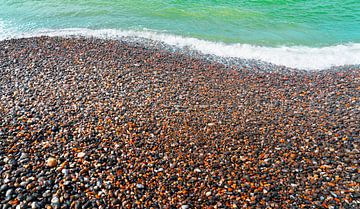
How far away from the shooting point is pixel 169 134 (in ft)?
28.8

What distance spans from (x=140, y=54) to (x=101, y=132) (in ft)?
21.0

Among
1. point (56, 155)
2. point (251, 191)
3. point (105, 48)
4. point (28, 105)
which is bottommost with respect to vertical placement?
point (251, 191)

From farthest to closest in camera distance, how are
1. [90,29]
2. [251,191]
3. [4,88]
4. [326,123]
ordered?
[90,29] < [4,88] < [326,123] < [251,191]

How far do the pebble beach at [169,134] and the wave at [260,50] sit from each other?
97.2 inches

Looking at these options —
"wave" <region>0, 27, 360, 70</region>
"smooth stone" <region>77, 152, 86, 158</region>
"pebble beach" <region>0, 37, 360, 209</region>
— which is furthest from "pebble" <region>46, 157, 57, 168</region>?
"wave" <region>0, 27, 360, 70</region>

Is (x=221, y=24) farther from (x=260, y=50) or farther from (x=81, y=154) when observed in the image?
(x=81, y=154)

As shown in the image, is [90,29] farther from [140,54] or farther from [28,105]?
[28,105]

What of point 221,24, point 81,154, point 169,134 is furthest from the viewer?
point 221,24

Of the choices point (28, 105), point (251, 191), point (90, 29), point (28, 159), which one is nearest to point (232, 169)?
point (251, 191)

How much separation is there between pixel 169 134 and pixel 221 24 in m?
14.1

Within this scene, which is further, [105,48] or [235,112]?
[105,48]

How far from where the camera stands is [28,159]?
7.50 m

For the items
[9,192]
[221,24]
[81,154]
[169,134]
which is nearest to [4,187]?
[9,192]

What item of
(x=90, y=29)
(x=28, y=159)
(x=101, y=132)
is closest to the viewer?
(x=28, y=159)
